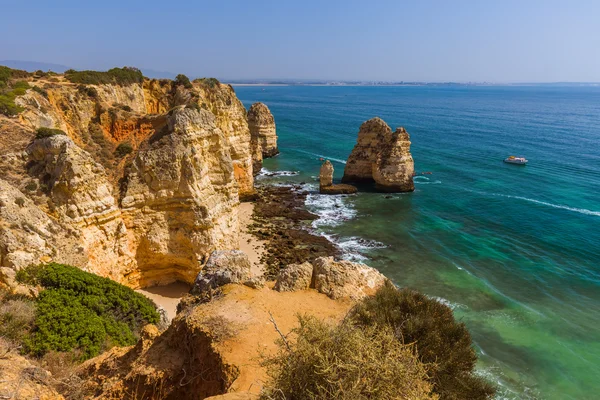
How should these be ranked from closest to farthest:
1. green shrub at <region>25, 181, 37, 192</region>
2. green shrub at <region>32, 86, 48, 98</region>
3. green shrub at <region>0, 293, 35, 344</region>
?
1. green shrub at <region>0, 293, 35, 344</region>
2. green shrub at <region>25, 181, 37, 192</region>
3. green shrub at <region>32, 86, 48, 98</region>

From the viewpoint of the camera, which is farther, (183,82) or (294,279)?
(183,82)

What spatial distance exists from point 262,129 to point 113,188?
1648 inches

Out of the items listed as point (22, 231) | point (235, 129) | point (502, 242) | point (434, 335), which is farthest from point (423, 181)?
point (22, 231)

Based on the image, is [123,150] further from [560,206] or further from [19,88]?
[560,206]

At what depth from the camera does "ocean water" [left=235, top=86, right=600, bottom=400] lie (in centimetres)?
1811

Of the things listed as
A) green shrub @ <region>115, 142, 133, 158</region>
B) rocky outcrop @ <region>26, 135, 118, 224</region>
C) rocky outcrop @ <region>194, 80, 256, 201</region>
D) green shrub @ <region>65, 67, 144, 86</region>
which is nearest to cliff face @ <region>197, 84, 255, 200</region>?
rocky outcrop @ <region>194, 80, 256, 201</region>

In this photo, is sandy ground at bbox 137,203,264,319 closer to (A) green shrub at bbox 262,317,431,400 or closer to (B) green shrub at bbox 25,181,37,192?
(B) green shrub at bbox 25,181,37,192

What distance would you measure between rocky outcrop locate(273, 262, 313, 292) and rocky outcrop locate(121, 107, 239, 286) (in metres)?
8.83

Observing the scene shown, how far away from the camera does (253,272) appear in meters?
24.2


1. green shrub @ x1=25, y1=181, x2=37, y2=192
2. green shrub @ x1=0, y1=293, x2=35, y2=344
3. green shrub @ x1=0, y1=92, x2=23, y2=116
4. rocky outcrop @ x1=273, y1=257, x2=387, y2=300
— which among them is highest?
green shrub @ x1=0, y1=92, x2=23, y2=116

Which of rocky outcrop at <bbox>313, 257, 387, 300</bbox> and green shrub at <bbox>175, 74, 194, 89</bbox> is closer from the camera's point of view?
rocky outcrop at <bbox>313, 257, 387, 300</bbox>

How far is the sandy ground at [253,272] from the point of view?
58.3 ft

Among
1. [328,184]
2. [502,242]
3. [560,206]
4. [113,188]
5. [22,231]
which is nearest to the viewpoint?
[22,231]

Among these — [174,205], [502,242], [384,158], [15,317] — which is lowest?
[502,242]
